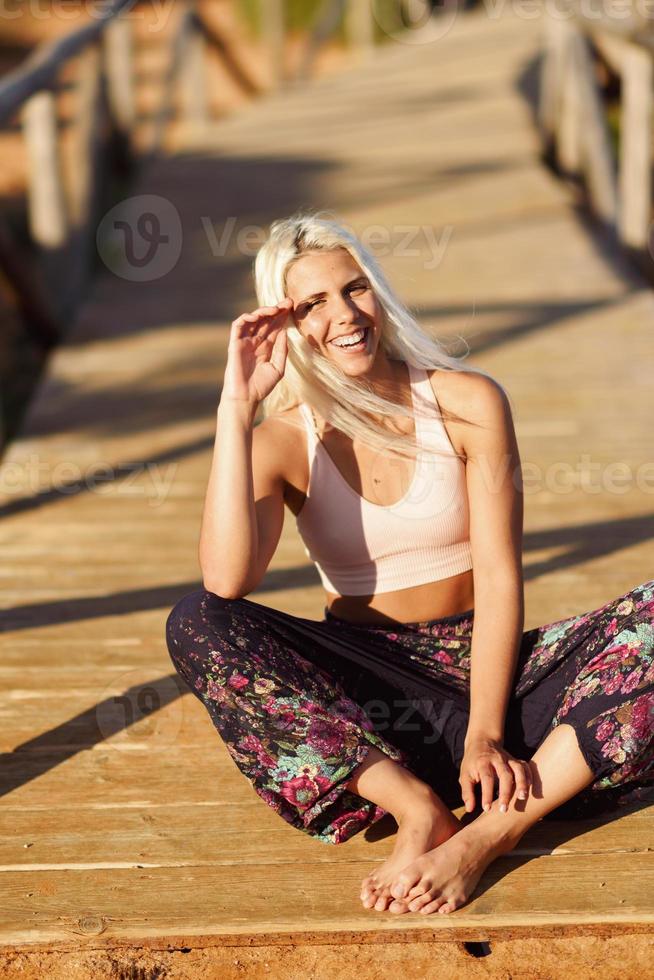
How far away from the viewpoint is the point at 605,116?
27.3ft

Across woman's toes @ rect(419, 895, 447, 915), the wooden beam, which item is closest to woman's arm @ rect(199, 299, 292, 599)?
woman's toes @ rect(419, 895, 447, 915)

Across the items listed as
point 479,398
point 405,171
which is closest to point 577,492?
point 479,398

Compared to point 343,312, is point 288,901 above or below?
below

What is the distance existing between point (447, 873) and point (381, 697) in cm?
41

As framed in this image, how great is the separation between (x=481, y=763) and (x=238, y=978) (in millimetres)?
532

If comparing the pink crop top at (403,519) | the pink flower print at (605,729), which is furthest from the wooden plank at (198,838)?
the pink crop top at (403,519)

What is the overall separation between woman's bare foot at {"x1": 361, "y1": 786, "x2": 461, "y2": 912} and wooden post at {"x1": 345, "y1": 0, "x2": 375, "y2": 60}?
15287 millimetres

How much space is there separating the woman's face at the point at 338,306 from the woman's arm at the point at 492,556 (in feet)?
0.74

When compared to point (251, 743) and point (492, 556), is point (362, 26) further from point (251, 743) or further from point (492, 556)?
point (251, 743)

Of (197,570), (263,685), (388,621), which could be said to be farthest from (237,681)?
(197,570)

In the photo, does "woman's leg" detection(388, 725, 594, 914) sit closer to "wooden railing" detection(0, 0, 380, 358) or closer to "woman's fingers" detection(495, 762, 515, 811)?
"woman's fingers" detection(495, 762, 515, 811)

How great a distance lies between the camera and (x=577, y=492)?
14.2 ft

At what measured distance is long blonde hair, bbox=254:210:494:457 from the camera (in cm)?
257

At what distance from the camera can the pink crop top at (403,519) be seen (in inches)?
102
